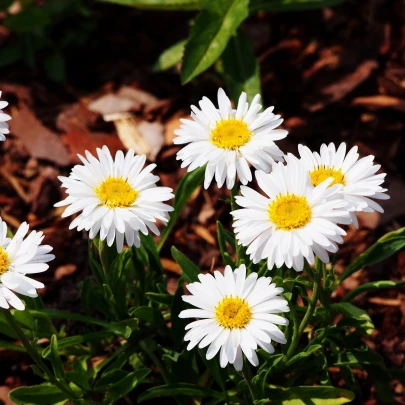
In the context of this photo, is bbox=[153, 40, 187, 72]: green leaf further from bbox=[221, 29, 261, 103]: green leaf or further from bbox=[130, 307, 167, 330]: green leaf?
bbox=[130, 307, 167, 330]: green leaf

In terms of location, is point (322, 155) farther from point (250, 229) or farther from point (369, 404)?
point (369, 404)

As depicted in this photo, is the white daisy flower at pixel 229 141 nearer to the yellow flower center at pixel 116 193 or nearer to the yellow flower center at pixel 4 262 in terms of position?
the yellow flower center at pixel 116 193

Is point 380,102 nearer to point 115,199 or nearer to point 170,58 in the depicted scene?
point 170,58

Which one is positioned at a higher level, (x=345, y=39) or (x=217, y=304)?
(x=345, y=39)

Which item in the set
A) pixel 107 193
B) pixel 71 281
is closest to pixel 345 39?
pixel 71 281

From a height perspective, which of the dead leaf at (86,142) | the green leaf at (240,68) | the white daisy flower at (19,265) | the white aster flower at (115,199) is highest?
the green leaf at (240,68)

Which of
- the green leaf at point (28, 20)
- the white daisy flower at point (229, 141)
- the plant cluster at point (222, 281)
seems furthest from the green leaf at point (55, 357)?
the green leaf at point (28, 20)

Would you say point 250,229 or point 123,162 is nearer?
point 250,229
